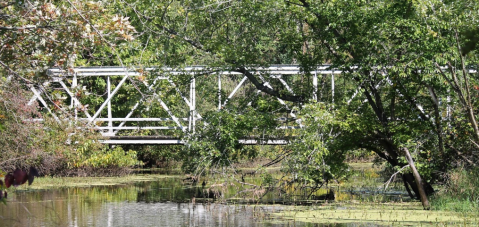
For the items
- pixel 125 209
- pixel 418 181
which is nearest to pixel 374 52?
pixel 418 181

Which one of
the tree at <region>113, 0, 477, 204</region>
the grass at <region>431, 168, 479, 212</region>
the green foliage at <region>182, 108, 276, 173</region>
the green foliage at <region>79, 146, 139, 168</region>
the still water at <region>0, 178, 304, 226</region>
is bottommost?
the still water at <region>0, 178, 304, 226</region>

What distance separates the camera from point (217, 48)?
41.9 ft

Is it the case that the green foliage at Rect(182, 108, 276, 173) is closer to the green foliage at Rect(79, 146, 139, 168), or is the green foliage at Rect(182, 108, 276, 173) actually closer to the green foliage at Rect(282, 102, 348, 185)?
the green foliage at Rect(282, 102, 348, 185)

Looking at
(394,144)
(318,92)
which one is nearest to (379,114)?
(394,144)

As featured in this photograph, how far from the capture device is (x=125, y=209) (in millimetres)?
11789

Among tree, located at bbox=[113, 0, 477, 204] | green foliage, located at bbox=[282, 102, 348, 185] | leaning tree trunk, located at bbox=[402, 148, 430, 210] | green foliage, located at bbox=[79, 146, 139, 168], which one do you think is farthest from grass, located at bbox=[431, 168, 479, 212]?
green foliage, located at bbox=[79, 146, 139, 168]

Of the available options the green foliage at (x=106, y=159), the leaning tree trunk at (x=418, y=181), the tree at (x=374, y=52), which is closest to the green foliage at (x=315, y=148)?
the tree at (x=374, y=52)

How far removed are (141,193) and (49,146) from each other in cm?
277

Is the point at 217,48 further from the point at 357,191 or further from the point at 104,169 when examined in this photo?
the point at 104,169

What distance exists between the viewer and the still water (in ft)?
32.8

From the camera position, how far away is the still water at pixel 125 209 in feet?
32.8

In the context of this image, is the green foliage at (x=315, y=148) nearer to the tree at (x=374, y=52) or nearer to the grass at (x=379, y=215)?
the tree at (x=374, y=52)

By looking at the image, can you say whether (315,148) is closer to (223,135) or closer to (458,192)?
(223,135)

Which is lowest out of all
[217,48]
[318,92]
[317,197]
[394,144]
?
[317,197]
